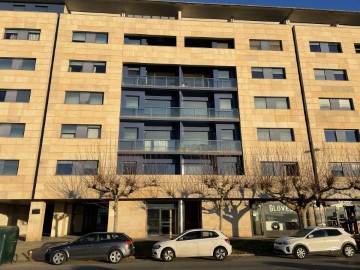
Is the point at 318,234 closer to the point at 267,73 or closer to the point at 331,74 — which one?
the point at 267,73

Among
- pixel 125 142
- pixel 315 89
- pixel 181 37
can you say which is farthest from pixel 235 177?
pixel 181 37

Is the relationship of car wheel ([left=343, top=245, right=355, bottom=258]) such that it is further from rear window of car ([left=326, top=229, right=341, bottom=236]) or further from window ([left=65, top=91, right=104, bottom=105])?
window ([left=65, top=91, right=104, bottom=105])

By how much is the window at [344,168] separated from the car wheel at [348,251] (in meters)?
13.5

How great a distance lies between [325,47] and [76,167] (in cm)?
2966

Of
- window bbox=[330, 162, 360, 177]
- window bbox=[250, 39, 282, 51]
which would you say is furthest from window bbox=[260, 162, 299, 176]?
window bbox=[250, 39, 282, 51]

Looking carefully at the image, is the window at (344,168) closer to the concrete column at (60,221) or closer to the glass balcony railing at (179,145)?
the glass balcony railing at (179,145)

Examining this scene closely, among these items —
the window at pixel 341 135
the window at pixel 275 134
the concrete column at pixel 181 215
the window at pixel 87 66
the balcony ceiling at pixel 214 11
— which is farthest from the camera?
the balcony ceiling at pixel 214 11

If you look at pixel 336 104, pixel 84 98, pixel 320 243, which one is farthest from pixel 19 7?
pixel 320 243

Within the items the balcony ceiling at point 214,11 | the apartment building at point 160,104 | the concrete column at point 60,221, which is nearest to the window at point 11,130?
the apartment building at point 160,104

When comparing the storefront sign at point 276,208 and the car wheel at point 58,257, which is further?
the storefront sign at point 276,208

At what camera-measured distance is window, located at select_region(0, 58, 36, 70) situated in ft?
97.0

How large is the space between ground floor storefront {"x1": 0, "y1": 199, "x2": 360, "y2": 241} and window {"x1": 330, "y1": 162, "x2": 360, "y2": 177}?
2875mm

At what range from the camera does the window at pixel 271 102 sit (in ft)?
101

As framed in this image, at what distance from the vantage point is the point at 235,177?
85.1ft
